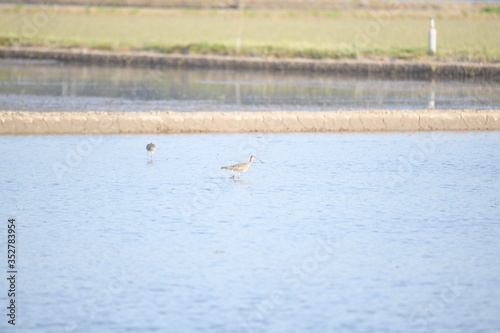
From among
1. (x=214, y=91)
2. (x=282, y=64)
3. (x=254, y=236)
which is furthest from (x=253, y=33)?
(x=254, y=236)

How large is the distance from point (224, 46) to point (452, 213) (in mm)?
24774

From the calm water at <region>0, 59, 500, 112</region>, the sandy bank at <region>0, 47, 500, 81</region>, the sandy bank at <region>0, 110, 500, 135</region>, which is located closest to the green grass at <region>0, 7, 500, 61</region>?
the sandy bank at <region>0, 47, 500, 81</region>

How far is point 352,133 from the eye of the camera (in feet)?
59.6

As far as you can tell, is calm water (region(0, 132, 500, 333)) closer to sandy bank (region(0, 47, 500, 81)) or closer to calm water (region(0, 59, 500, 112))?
calm water (region(0, 59, 500, 112))

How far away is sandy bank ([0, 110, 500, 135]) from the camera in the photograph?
17484mm

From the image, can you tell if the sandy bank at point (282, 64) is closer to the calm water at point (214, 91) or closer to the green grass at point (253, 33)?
the calm water at point (214, 91)

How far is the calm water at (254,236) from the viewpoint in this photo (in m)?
8.07

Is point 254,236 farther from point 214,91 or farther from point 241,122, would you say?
point 214,91

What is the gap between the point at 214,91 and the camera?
26.8 meters

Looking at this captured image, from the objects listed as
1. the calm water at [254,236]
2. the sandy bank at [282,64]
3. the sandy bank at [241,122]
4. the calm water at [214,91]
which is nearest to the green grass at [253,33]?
the sandy bank at [282,64]

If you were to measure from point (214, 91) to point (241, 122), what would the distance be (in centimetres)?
888

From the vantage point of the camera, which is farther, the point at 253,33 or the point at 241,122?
the point at 253,33

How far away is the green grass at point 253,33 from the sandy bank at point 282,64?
1242 mm

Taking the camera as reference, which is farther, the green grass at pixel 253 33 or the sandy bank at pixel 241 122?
the green grass at pixel 253 33
